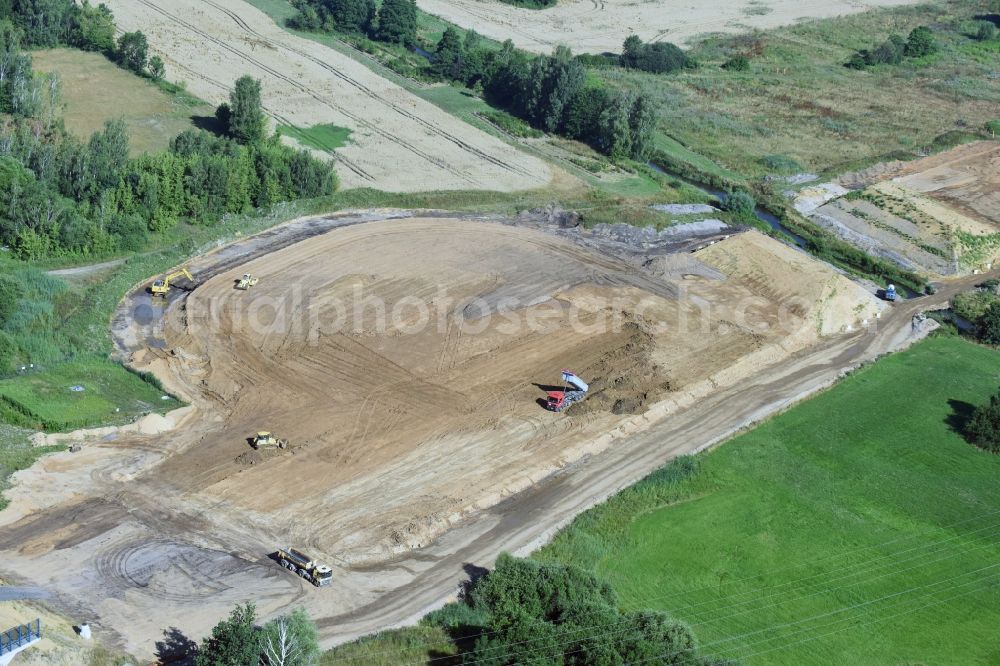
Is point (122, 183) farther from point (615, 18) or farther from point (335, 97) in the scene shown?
point (615, 18)

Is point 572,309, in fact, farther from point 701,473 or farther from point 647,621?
point 647,621

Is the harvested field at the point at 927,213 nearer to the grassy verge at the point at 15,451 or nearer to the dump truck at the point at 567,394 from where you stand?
the dump truck at the point at 567,394

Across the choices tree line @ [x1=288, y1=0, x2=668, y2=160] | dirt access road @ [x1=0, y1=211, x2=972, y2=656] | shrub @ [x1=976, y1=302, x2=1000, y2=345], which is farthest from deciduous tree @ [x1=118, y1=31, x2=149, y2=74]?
shrub @ [x1=976, y1=302, x2=1000, y2=345]

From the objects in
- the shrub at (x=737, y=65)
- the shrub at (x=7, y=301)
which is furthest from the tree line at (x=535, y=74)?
the shrub at (x=7, y=301)

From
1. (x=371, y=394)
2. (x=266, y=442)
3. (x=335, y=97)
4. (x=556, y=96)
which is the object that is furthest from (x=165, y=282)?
(x=556, y=96)

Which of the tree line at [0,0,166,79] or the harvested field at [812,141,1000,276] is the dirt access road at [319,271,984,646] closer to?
the harvested field at [812,141,1000,276]

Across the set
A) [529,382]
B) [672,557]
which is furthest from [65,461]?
[672,557]
